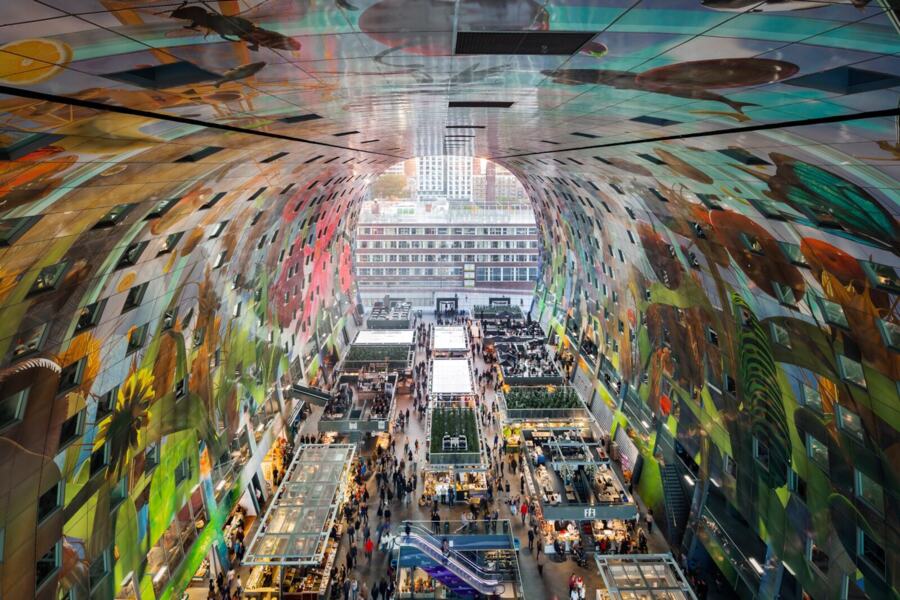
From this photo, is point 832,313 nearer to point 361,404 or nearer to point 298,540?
point 298,540

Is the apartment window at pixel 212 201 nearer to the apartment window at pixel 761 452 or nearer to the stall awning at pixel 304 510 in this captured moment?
the stall awning at pixel 304 510

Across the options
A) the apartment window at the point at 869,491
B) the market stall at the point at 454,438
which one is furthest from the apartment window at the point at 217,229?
the apartment window at the point at 869,491

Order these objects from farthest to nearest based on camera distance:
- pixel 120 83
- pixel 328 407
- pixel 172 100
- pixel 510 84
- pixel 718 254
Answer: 1. pixel 328 407
2. pixel 718 254
3. pixel 510 84
4. pixel 172 100
5. pixel 120 83

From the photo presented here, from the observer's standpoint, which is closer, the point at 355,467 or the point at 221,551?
the point at 221,551

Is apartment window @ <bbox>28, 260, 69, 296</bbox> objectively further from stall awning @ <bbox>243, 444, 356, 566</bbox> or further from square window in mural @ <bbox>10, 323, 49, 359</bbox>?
stall awning @ <bbox>243, 444, 356, 566</bbox>

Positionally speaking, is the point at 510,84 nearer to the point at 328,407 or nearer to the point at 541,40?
the point at 541,40

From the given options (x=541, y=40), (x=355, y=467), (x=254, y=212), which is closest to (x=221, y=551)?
(x=355, y=467)

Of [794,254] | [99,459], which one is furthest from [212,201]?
[794,254]

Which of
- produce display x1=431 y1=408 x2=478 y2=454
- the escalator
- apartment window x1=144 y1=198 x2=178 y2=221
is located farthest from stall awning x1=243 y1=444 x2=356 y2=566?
apartment window x1=144 y1=198 x2=178 y2=221
